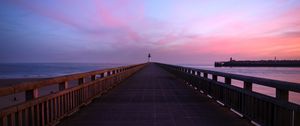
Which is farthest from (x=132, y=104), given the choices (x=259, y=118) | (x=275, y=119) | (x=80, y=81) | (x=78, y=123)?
(x=275, y=119)

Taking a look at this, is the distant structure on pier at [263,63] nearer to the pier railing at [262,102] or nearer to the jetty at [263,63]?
the jetty at [263,63]

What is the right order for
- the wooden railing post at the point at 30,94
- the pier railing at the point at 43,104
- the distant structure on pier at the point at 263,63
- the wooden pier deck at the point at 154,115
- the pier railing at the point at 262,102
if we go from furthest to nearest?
the distant structure on pier at the point at 263,63 < the wooden pier deck at the point at 154,115 < the wooden railing post at the point at 30,94 < the pier railing at the point at 262,102 < the pier railing at the point at 43,104

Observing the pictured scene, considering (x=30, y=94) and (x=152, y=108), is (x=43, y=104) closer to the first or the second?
(x=30, y=94)

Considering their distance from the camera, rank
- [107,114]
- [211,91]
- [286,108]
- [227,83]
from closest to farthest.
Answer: [286,108] < [107,114] < [227,83] < [211,91]

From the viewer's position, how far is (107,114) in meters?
9.39

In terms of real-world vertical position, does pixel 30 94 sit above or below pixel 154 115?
above

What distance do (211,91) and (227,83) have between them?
2654 mm

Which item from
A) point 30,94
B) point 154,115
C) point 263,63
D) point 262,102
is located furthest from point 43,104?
point 263,63

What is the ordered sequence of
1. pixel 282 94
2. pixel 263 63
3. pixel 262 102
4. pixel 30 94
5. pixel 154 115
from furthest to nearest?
pixel 263 63, pixel 154 115, pixel 262 102, pixel 30 94, pixel 282 94

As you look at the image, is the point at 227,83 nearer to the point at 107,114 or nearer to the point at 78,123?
the point at 107,114

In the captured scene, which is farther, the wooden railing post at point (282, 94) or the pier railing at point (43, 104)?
the wooden railing post at point (282, 94)

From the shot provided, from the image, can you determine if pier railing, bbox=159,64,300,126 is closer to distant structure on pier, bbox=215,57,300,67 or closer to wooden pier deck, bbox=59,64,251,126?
wooden pier deck, bbox=59,64,251,126

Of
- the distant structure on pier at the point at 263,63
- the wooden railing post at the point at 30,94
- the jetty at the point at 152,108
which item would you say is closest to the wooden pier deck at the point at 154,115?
the jetty at the point at 152,108

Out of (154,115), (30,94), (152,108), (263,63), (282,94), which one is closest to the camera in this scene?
(282,94)
